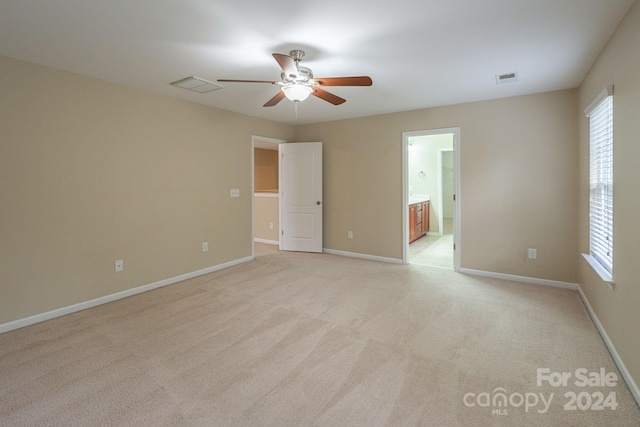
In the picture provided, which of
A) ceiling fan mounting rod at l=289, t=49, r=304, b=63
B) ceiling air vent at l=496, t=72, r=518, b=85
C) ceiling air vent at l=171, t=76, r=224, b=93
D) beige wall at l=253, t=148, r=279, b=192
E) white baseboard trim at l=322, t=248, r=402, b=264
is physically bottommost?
white baseboard trim at l=322, t=248, r=402, b=264

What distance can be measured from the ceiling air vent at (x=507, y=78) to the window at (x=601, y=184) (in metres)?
0.74

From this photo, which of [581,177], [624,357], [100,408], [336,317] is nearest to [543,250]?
[581,177]

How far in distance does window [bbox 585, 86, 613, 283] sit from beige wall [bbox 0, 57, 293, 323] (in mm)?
4380

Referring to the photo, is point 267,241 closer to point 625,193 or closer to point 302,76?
point 302,76

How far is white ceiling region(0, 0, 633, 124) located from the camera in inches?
79.8

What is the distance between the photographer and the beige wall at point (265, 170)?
835cm

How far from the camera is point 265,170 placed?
8523 mm

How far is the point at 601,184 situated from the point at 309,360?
3.01 m

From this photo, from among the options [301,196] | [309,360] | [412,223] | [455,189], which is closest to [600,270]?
[455,189]

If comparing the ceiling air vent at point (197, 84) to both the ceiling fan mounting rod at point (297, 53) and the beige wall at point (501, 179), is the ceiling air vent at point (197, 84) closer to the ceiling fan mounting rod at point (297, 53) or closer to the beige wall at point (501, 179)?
the ceiling fan mounting rod at point (297, 53)

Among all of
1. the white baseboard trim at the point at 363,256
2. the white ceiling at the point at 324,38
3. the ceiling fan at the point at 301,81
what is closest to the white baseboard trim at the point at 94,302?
the white baseboard trim at the point at 363,256

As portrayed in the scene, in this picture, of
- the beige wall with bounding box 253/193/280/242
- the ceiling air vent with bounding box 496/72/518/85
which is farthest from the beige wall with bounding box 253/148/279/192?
the ceiling air vent with bounding box 496/72/518/85

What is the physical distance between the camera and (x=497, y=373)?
82.5 inches

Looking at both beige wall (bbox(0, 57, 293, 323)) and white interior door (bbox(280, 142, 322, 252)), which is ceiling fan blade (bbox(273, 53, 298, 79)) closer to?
beige wall (bbox(0, 57, 293, 323))
